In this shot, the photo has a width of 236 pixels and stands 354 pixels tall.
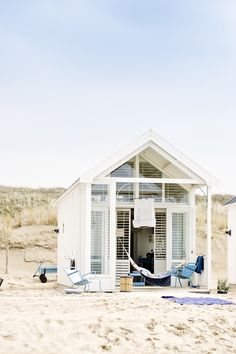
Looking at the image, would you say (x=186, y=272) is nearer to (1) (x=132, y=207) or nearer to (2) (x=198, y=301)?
(1) (x=132, y=207)

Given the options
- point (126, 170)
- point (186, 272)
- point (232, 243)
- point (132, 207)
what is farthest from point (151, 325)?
point (232, 243)

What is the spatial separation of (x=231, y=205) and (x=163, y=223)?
10.9ft

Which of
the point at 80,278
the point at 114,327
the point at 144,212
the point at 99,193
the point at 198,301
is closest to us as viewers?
the point at 114,327

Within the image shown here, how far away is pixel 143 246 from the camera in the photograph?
23.5m

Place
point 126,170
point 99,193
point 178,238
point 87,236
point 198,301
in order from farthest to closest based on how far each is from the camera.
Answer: point 178,238 < point 126,170 < point 99,193 < point 87,236 < point 198,301

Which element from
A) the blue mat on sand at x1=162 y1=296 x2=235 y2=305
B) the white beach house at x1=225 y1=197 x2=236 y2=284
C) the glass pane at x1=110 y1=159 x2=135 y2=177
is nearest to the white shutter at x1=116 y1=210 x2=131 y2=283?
the glass pane at x1=110 y1=159 x2=135 y2=177

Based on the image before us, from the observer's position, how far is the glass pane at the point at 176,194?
21.1 m

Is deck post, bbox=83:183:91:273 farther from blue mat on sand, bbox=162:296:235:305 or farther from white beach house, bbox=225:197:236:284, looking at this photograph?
white beach house, bbox=225:197:236:284

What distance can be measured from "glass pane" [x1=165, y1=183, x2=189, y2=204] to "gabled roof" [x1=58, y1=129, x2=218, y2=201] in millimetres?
1028

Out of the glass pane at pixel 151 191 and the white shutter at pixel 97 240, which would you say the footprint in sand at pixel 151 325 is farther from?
the glass pane at pixel 151 191

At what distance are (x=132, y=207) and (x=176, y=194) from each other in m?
1.36

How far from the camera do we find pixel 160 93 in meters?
21.9

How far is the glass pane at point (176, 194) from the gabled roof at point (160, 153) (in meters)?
1.03

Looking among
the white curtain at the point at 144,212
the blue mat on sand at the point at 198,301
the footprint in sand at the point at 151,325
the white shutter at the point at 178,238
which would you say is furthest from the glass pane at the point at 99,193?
the footprint in sand at the point at 151,325
